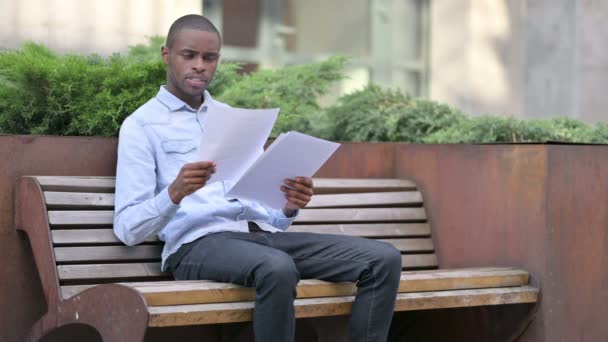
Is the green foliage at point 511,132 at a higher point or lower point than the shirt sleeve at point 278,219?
higher

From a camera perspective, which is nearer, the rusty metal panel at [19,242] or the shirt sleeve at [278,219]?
the rusty metal panel at [19,242]

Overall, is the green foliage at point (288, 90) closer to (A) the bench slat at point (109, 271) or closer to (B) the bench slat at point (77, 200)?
(B) the bench slat at point (77, 200)

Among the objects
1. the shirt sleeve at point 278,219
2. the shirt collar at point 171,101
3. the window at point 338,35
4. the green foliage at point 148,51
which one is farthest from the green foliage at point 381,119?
the window at point 338,35

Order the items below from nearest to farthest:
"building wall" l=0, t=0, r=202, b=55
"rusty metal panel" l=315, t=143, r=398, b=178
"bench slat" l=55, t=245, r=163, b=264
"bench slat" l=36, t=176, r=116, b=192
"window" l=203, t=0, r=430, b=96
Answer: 1. "bench slat" l=55, t=245, r=163, b=264
2. "bench slat" l=36, t=176, r=116, b=192
3. "rusty metal panel" l=315, t=143, r=398, b=178
4. "building wall" l=0, t=0, r=202, b=55
5. "window" l=203, t=0, r=430, b=96

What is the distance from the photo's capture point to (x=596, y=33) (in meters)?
12.1

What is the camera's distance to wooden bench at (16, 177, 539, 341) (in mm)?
3791

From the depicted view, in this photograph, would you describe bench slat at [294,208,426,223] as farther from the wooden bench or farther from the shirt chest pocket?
the shirt chest pocket

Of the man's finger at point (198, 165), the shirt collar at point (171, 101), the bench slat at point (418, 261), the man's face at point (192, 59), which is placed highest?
the man's face at point (192, 59)

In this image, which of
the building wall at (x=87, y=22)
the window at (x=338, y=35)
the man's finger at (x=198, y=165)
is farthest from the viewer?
the window at (x=338, y=35)

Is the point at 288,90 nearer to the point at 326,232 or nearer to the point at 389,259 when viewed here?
the point at 326,232

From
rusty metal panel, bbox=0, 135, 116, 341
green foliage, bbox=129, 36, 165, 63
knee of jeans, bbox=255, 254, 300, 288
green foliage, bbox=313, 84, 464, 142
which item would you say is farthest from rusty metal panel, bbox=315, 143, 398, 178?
knee of jeans, bbox=255, 254, 300, 288

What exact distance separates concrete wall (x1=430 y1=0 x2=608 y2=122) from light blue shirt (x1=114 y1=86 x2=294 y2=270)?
26.4 feet

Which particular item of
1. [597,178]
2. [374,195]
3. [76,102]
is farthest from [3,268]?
[597,178]

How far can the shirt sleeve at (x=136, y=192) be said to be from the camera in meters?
4.03
